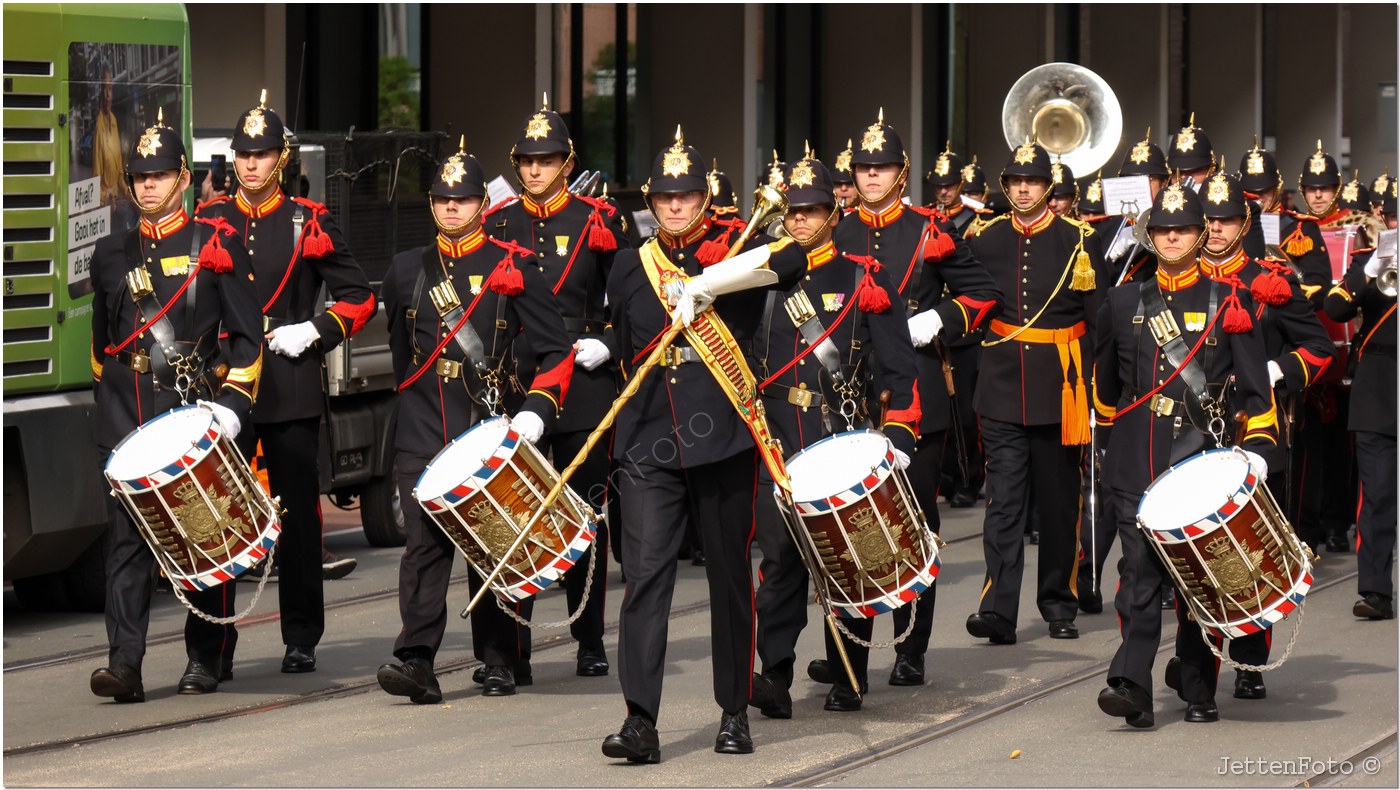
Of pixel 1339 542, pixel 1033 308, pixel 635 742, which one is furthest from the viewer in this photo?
pixel 1339 542

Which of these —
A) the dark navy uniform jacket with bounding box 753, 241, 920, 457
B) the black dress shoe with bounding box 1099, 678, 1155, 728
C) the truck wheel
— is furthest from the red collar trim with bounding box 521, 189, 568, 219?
→ the truck wheel

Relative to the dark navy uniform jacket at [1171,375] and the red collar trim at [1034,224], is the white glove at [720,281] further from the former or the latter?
the red collar trim at [1034,224]

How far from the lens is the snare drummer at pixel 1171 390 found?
27.9 feet

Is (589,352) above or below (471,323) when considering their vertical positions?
below

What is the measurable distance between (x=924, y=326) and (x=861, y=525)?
233 cm

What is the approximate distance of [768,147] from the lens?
2705 centimetres

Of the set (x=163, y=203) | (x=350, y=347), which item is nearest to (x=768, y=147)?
(x=350, y=347)

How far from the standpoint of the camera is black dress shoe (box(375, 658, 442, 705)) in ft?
29.0

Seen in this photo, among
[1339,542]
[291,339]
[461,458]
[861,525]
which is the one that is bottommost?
[1339,542]

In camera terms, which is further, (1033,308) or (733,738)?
(1033,308)

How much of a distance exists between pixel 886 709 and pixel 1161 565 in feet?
4.18

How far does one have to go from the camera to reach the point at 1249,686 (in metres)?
9.16

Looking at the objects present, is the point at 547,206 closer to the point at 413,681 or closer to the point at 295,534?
the point at 295,534

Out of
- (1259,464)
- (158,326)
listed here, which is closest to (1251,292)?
(1259,464)
